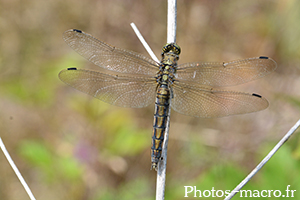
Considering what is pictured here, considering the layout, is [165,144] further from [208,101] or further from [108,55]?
[108,55]

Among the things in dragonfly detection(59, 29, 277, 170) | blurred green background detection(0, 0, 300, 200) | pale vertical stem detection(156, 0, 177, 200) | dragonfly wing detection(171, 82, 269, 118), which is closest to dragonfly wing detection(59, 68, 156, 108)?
dragonfly detection(59, 29, 277, 170)

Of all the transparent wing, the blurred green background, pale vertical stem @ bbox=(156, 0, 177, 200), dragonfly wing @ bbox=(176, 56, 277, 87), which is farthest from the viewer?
the blurred green background

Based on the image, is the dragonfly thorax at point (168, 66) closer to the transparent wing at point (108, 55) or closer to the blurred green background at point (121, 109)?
the transparent wing at point (108, 55)

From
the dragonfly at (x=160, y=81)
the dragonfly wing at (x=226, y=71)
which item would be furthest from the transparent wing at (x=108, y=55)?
the dragonfly wing at (x=226, y=71)

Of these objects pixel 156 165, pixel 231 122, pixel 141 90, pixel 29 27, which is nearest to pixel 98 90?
pixel 141 90

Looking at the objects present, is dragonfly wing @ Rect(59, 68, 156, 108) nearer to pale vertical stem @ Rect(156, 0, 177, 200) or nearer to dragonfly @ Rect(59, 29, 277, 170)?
dragonfly @ Rect(59, 29, 277, 170)

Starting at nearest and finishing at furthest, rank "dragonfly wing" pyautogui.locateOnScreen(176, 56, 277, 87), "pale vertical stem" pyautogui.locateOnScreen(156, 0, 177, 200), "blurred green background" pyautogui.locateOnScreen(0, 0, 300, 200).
Result: "pale vertical stem" pyautogui.locateOnScreen(156, 0, 177, 200)
"dragonfly wing" pyautogui.locateOnScreen(176, 56, 277, 87)
"blurred green background" pyautogui.locateOnScreen(0, 0, 300, 200)
